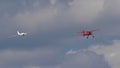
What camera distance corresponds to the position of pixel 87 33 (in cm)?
13612
